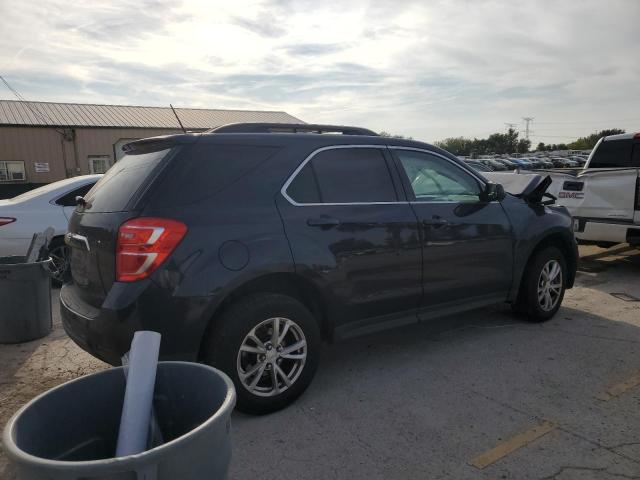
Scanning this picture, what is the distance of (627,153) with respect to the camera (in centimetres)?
871

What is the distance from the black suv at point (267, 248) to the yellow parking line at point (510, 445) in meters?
1.23

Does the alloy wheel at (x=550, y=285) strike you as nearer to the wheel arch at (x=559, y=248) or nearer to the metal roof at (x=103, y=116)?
the wheel arch at (x=559, y=248)

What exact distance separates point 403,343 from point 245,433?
1.98m

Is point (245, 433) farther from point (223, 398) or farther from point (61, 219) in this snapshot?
point (61, 219)

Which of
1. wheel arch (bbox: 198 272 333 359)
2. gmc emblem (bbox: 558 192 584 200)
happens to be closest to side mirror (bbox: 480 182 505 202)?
wheel arch (bbox: 198 272 333 359)

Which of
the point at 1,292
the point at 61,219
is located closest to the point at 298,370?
the point at 1,292

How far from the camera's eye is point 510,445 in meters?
2.98

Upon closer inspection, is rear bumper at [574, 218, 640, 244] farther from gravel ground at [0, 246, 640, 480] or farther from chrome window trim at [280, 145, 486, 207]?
chrome window trim at [280, 145, 486, 207]

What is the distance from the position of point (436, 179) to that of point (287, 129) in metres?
1.39

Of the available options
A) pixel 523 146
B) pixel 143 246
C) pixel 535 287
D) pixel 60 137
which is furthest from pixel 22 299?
pixel 523 146

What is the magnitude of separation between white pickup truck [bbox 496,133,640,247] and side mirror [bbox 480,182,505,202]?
3.42 m

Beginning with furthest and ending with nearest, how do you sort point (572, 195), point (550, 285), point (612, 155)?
point (612, 155) → point (572, 195) → point (550, 285)

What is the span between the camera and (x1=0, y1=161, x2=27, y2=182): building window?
24.5m

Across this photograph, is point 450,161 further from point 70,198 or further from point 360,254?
point 70,198
